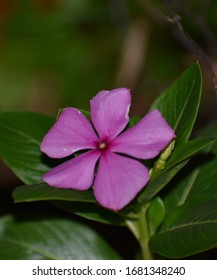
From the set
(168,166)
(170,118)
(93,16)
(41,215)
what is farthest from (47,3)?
(168,166)

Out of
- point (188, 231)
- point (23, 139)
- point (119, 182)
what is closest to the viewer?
point (119, 182)

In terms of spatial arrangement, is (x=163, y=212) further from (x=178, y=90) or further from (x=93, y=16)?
(x=93, y=16)

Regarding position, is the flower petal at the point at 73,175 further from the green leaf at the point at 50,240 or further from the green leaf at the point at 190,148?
the green leaf at the point at 50,240

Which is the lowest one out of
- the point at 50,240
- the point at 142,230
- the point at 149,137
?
the point at 50,240

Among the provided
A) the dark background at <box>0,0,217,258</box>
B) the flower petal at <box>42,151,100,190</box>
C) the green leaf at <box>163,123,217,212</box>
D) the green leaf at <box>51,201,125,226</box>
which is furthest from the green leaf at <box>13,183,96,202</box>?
the dark background at <box>0,0,217,258</box>

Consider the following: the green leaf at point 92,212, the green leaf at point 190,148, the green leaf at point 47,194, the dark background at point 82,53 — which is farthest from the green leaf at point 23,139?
the dark background at point 82,53

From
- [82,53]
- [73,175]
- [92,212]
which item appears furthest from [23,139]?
[82,53]

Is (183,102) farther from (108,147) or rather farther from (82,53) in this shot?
(82,53)
